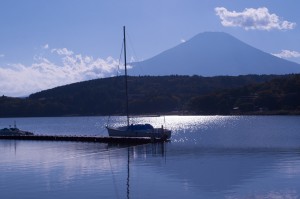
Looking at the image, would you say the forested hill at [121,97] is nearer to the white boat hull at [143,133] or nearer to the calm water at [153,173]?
the white boat hull at [143,133]

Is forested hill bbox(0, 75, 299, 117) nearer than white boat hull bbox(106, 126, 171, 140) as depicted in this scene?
No

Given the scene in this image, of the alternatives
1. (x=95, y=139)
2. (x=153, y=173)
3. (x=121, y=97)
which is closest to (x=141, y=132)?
(x=95, y=139)

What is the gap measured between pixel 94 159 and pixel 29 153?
8.67 metres

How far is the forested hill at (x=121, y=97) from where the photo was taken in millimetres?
144250

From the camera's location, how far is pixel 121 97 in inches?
5674

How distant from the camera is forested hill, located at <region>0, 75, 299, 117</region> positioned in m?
144

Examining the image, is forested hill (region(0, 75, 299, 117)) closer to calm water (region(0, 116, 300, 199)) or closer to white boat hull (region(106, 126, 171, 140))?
white boat hull (region(106, 126, 171, 140))

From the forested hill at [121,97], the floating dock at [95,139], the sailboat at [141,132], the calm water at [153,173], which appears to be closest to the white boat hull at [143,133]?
the sailboat at [141,132]

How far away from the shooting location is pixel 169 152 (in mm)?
41781

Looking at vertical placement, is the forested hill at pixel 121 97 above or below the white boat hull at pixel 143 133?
above

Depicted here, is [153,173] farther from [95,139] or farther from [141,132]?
[95,139]

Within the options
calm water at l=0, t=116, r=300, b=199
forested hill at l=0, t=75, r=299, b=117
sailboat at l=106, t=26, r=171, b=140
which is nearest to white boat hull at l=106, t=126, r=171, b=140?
sailboat at l=106, t=26, r=171, b=140

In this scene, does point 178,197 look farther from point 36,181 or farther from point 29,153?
point 29,153

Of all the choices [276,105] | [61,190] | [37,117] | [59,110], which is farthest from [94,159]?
[37,117]
